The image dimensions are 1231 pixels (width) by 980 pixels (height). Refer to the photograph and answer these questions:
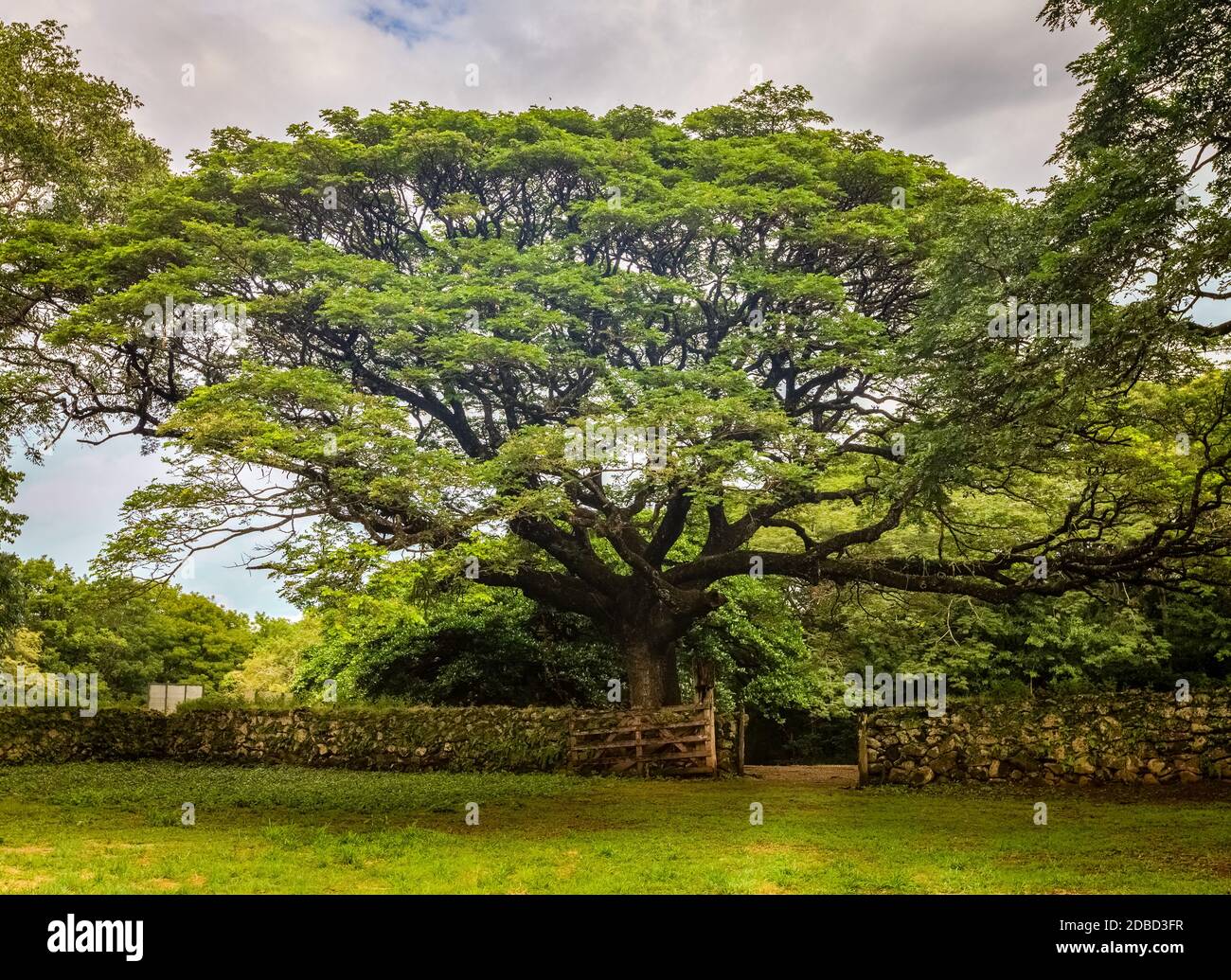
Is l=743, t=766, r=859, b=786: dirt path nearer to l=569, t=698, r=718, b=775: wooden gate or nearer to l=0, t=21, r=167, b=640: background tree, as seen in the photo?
l=569, t=698, r=718, b=775: wooden gate

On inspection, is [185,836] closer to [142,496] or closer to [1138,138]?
[142,496]

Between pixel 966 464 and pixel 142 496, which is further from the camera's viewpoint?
pixel 142 496

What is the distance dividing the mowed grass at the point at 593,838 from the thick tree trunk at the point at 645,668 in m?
2.36

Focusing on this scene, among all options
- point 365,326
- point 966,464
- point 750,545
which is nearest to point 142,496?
point 365,326

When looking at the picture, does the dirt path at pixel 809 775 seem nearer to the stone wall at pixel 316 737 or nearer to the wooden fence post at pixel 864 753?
the wooden fence post at pixel 864 753

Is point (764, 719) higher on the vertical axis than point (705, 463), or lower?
lower

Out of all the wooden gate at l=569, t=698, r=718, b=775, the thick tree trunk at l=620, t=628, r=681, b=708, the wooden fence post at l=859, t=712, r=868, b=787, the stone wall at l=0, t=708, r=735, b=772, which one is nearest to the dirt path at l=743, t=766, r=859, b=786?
the wooden fence post at l=859, t=712, r=868, b=787

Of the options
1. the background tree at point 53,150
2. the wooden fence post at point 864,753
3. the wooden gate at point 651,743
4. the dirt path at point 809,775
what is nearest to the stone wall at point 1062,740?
the wooden fence post at point 864,753

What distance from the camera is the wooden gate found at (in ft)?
56.7

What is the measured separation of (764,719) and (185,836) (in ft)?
72.8

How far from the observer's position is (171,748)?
20.3 m

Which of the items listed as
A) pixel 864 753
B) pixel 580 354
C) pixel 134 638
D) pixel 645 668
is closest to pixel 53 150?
pixel 580 354

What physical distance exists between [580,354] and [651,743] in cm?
755

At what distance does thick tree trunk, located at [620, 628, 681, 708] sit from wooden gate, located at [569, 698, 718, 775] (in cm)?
78
